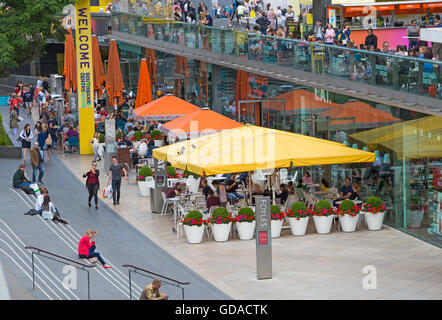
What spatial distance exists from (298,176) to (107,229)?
25.8 ft

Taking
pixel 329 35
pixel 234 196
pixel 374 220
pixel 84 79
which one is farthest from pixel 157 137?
pixel 374 220

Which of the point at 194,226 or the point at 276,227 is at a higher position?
the point at 194,226

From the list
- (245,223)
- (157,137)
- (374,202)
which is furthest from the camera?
(157,137)

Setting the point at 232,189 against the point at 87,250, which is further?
the point at 232,189

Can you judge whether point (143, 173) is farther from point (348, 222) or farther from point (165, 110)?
point (348, 222)

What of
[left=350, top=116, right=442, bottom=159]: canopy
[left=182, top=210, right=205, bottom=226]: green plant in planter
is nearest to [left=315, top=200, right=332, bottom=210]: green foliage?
[left=350, top=116, right=442, bottom=159]: canopy

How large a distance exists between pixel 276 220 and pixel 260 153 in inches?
64.2

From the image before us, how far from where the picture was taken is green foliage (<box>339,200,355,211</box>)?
70.6 ft

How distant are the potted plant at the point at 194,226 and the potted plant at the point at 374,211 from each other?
13.5 feet

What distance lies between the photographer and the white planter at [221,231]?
20.7 meters

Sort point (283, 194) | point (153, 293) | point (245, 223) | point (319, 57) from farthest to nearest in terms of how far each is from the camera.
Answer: point (319, 57) → point (283, 194) → point (245, 223) → point (153, 293)

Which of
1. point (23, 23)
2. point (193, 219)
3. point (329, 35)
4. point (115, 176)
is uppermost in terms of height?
point (23, 23)

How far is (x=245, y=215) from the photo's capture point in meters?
20.9

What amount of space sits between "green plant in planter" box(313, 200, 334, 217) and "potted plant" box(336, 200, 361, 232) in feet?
0.84
